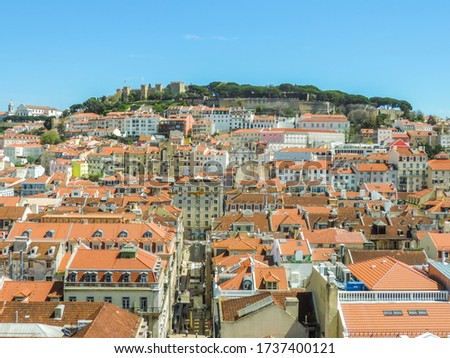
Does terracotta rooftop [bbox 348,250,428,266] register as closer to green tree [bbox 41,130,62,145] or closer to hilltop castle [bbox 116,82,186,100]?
green tree [bbox 41,130,62,145]

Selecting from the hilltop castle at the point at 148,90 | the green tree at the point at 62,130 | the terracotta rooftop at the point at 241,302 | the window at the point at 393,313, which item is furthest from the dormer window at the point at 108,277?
the hilltop castle at the point at 148,90

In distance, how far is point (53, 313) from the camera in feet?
55.6

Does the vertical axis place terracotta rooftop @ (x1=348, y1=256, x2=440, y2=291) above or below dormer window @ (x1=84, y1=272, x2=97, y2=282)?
above

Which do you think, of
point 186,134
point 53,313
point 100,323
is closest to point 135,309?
point 53,313

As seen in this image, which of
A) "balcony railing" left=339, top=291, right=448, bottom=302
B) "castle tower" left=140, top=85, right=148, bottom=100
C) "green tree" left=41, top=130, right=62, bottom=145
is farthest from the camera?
"castle tower" left=140, top=85, right=148, bottom=100

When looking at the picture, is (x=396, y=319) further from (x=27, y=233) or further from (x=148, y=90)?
(x=148, y=90)

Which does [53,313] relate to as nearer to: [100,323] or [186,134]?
[100,323]

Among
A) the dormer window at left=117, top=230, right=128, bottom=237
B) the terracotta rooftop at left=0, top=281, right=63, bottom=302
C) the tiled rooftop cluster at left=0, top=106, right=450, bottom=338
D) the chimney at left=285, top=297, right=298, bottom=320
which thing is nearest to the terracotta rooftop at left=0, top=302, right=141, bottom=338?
the tiled rooftop cluster at left=0, top=106, right=450, bottom=338

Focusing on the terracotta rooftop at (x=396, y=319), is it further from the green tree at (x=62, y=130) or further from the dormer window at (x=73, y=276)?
the green tree at (x=62, y=130)

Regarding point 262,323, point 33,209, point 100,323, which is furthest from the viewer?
point 33,209

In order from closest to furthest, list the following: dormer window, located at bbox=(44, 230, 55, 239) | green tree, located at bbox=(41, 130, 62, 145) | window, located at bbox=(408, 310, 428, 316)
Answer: window, located at bbox=(408, 310, 428, 316)
dormer window, located at bbox=(44, 230, 55, 239)
green tree, located at bbox=(41, 130, 62, 145)

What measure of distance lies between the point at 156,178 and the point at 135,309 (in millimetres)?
43271

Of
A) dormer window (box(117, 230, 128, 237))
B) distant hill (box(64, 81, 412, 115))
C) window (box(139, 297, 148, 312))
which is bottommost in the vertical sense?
window (box(139, 297, 148, 312))
